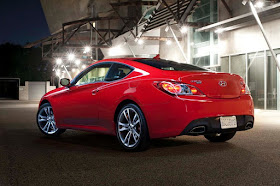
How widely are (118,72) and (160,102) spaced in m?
1.39

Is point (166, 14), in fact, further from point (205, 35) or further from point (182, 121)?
point (182, 121)

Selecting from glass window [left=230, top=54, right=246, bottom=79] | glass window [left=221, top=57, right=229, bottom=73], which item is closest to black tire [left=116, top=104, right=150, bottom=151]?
glass window [left=230, top=54, right=246, bottom=79]

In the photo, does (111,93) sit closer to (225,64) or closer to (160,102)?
(160,102)

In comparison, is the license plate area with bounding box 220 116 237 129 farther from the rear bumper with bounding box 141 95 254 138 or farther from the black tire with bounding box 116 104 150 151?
the black tire with bounding box 116 104 150 151

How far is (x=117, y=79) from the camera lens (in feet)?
24.9

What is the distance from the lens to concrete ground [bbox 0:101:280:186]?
201 inches

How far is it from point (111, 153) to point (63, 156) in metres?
0.75

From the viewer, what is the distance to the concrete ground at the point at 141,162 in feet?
16.8

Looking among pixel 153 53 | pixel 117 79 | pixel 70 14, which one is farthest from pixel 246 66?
pixel 70 14

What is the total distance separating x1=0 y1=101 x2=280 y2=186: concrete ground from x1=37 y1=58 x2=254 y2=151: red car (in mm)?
382

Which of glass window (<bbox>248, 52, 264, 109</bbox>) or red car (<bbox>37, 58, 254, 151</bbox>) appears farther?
glass window (<bbox>248, 52, 264, 109</bbox>)

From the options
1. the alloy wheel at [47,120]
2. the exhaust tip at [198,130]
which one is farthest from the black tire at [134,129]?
the alloy wheel at [47,120]

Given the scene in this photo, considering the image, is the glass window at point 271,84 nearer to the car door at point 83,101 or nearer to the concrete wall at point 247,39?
the concrete wall at point 247,39

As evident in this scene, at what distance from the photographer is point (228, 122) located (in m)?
6.89
